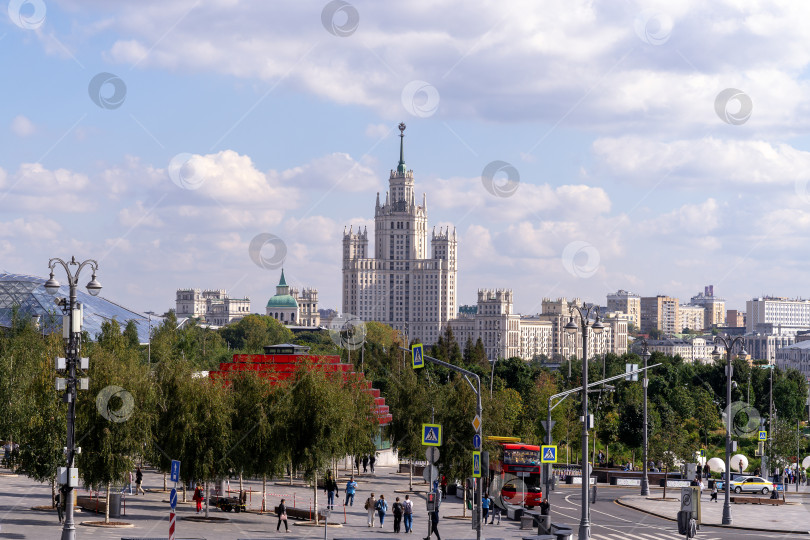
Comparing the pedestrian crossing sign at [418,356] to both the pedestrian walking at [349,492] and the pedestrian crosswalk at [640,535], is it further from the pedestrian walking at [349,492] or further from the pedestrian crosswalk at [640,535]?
the pedestrian walking at [349,492]

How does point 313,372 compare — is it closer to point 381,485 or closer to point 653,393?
point 381,485

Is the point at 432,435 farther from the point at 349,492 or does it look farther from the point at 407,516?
the point at 349,492

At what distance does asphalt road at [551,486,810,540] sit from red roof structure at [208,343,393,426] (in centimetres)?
1250

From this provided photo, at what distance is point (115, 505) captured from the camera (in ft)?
133

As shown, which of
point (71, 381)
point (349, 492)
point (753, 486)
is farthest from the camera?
point (753, 486)

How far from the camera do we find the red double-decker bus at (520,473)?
4988cm

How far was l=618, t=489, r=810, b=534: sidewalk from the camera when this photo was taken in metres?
44.8

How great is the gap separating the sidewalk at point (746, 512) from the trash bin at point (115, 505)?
77.6 ft

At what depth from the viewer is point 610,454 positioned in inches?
3556

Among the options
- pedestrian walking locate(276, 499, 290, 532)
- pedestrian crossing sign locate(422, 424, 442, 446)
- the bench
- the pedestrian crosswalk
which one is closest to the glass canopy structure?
the bench

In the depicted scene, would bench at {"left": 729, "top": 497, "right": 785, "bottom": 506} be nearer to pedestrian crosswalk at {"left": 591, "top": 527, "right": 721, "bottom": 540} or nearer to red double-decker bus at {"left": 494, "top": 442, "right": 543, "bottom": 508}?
red double-decker bus at {"left": 494, "top": 442, "right": 543, "bottom": 508}

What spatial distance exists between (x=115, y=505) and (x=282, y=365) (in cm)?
1624

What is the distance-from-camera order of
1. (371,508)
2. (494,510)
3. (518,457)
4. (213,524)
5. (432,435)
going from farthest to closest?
1. (518,457)
2. (494,510)
3. (371,508)
4. (213,524)
5. (432,435)

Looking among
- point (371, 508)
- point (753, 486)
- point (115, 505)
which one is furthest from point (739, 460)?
point (115, 505)
